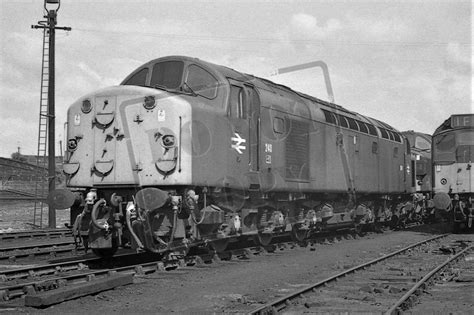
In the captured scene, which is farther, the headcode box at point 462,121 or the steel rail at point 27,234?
the headcode box at point 462,121

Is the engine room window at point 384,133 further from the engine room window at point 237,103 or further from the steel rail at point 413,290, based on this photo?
the engine room window at point 237,103

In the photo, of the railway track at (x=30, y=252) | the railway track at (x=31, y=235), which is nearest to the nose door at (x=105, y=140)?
the railway track at (x=30, y=252)

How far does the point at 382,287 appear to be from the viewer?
9.30 metres

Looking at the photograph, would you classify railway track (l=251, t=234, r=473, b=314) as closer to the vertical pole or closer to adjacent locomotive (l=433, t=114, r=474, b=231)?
adjacent locomotive (l=433, t=114, r=474, b=231)

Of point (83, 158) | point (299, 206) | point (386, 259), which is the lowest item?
point (386, 259)

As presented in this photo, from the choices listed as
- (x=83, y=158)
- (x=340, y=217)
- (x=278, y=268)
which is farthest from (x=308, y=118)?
(x=83, y=158)

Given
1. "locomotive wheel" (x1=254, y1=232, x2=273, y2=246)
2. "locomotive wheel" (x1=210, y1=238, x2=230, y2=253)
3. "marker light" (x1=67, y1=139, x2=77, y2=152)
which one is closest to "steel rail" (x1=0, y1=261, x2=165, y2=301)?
"locomotive wheel" (x1=210, y1=238, x2=230, y2=253)

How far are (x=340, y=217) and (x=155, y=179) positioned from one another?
8757 mm

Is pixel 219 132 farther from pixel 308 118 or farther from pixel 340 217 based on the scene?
pixel 340 217

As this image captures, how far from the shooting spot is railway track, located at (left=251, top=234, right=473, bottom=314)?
25.5ft

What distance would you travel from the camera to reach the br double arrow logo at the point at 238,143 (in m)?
12.3

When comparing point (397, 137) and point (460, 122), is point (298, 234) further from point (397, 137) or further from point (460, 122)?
point (397, 137)

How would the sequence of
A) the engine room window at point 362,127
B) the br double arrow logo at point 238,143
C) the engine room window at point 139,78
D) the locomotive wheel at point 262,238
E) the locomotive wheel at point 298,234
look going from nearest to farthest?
the br double arrow logo at point 238,143, the engine room window at point 139,78, the locomotive wheel at point 262,238, the locomotive wheel at point 298,234, the engine room window at point 362,127

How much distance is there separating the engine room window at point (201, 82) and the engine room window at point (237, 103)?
520 mm
